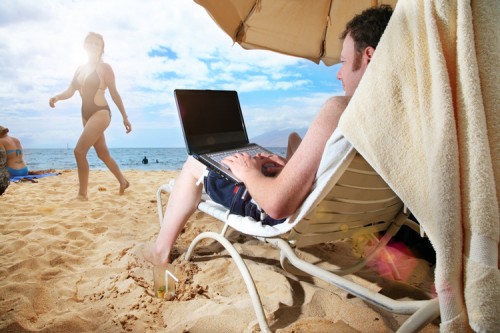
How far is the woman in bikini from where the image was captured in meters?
4.89

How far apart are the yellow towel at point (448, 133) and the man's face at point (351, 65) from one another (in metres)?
0.43

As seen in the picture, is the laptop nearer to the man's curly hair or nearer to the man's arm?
the man's arm

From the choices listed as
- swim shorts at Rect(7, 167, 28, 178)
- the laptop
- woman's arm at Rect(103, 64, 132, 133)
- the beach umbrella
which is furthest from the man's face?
swim shorts at Rect(7, 167, 28, 178)

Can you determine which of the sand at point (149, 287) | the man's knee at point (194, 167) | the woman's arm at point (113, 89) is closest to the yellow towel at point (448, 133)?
the sand at point (149, 287)

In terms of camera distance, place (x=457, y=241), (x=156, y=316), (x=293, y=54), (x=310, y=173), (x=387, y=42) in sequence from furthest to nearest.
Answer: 1. (x=293, y=54)
2. (x=156, y=316)
3. (x=310, y=173)
4. (x=387, y=42)
5. (x=457, y=241)

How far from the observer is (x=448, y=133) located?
87cm

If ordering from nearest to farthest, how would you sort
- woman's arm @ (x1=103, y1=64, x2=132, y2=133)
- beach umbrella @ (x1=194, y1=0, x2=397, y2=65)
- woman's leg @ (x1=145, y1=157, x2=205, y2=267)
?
woman's leg @ (x1=145, y1=157, x2=205, y2=267) < beach umbrella @ (x1=194, y1=0, x2=397, y2=65) < woman's arm @ (x1=103, y1=64, x2=132, y2=133)

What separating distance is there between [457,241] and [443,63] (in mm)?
489

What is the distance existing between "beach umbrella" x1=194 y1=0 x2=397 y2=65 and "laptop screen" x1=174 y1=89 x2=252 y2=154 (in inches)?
37.6

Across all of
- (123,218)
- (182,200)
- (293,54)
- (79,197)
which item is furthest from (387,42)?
(79,197)

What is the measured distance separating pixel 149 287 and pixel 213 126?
3.89 feet

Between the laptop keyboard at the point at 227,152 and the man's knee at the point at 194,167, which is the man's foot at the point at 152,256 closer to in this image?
the man's knee at the point at 194,167

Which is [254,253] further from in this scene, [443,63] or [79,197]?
[79,197]

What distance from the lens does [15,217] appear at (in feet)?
12.8
